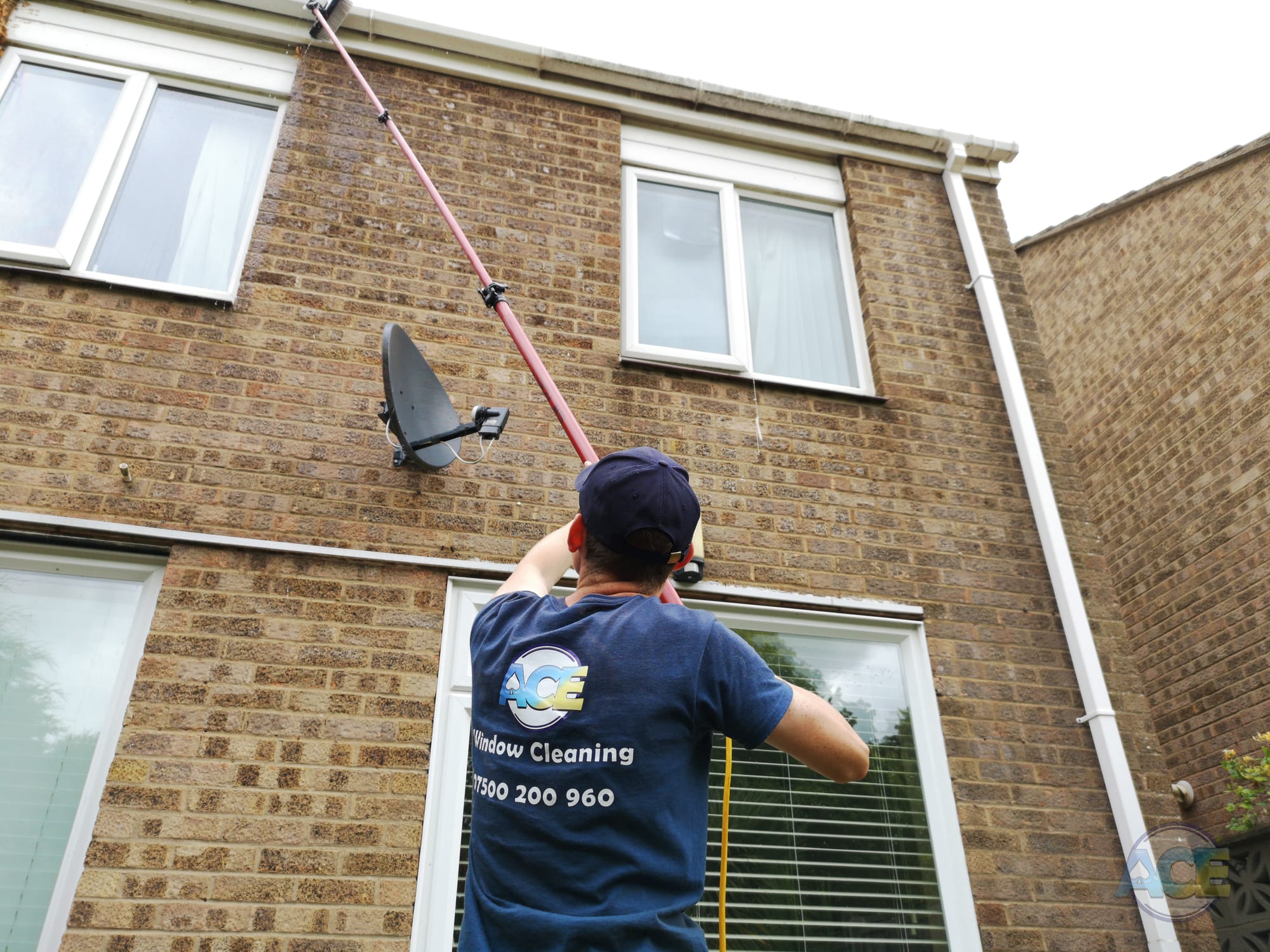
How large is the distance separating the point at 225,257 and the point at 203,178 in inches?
21.8

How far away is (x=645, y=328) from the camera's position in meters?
5.00

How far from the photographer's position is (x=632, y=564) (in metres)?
1.72

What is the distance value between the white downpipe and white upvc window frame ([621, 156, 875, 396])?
0.72m

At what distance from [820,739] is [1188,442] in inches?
325

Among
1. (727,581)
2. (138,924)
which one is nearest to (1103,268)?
(727,581)

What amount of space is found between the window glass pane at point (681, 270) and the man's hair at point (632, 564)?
3285 millimetres

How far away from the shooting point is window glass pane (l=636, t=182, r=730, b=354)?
16.5 ft

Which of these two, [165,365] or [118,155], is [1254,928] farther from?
[118,155]

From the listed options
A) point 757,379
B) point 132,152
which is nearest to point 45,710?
point 132,152

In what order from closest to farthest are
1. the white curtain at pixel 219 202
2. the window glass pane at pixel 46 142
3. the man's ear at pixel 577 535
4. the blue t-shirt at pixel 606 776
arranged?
the blue t-shirt at pixel 606 776, the man's ear at pixel 577 535, the window glass pane at pixel 46 142, the white curtain at pixel 219 202

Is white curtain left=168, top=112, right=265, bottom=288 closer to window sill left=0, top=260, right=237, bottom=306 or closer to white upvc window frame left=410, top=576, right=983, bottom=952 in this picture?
window sill left=0, top=260, right=237, bottom=306

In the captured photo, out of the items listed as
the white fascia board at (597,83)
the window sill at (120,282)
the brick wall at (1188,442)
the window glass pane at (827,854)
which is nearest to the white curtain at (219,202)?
the window sill at (120,282)

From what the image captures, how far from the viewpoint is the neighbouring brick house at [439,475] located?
10.9 ft

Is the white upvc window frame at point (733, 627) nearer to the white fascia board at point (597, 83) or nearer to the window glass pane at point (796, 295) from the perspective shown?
the window glass pane at point (796, 295)
